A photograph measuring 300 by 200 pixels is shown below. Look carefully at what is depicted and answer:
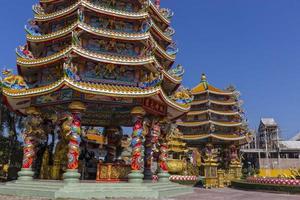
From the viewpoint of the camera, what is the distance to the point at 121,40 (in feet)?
62.6

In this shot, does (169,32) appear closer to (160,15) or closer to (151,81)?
(160,15)

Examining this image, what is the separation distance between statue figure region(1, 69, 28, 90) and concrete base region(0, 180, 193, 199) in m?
5.79

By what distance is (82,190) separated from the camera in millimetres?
14906

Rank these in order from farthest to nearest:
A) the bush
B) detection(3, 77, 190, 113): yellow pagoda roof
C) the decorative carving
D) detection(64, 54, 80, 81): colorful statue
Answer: the bush, the decorative carving, detection(64, 54, 80, 81): colorful statue, detection(3, 77, 190, 113): yellow pagoda roof

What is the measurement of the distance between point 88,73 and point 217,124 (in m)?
29.1

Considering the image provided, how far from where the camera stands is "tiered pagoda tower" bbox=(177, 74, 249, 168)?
1711 inches

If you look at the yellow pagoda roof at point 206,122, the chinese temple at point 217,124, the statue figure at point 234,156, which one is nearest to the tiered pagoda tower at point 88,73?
the yellow pagoda roof at point 206,122

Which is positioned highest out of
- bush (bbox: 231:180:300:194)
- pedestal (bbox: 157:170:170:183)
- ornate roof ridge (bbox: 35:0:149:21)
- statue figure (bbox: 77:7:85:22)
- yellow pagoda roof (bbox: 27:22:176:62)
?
ornate roof ridge (bbox: 35:0:149:21)

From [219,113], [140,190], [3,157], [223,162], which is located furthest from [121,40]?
[223,162]

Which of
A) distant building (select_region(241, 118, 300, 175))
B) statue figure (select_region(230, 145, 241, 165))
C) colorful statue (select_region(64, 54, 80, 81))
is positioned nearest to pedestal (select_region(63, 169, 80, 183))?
colorful statue (select_region(64, 54, 80, 81))

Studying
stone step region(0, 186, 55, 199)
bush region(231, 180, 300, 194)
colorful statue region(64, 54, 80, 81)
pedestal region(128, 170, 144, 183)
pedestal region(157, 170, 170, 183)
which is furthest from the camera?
bush region(231, 180, 300, 194)

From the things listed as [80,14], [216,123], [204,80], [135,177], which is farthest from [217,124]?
[80,14]

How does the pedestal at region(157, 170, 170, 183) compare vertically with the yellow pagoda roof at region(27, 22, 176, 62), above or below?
below

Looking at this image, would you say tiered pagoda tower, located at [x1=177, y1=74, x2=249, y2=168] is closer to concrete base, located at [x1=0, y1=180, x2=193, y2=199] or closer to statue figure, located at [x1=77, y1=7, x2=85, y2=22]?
concrete base, located at [x1=0, y1=180, x2=193, y2=199]
